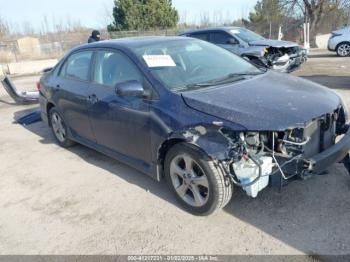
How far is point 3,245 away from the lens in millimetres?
3328

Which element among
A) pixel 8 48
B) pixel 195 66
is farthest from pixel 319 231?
pixel 8 48

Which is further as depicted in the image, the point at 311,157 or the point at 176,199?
the point at 176,199

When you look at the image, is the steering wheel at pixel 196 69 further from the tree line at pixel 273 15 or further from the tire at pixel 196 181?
the tree line at pixel 273 15

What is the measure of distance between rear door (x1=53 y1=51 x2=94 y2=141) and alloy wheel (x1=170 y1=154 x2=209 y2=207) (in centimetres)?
167

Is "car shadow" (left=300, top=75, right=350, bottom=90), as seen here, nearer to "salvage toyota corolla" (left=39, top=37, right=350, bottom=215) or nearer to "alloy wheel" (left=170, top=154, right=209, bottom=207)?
"salvage toyota corolla" (left=39, top=37, right=350, bottom=215)

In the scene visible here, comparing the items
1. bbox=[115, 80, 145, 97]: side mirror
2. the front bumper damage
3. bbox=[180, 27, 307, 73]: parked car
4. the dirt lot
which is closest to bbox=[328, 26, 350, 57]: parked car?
bbox=[180, 27, 307, 73]: parked car

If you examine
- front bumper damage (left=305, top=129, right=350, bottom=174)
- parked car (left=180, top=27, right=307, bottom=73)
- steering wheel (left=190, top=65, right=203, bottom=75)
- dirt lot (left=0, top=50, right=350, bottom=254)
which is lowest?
dirt lot (left=0, top=50, right=350, bottom=254)

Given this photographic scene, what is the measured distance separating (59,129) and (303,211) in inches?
156

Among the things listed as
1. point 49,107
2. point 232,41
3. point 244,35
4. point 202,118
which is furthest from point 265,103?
point 244,35

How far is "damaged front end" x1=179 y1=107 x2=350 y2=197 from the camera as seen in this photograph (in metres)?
3.02

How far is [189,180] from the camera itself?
3420 millimetres

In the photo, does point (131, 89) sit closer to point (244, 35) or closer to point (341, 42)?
point (244, 35)

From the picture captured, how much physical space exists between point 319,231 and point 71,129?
3.67 meters

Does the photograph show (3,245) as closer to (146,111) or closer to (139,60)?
(146,111)
